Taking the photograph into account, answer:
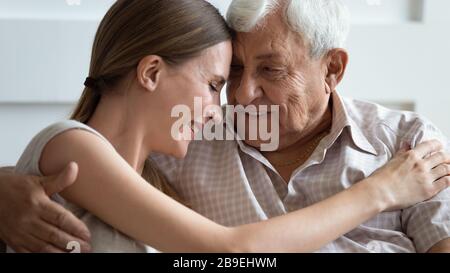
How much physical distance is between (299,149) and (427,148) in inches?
12.7

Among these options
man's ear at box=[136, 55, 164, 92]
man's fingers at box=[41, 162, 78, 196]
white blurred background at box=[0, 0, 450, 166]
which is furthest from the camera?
white blurred background at box=[0, 0, 450, 166]

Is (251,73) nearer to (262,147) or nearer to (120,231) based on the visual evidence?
(262,147)

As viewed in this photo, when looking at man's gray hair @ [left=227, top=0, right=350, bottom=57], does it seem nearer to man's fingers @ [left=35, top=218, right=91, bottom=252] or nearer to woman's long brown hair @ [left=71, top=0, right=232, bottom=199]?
woman's long brown hair @ [left=71, top=0, right=232, bottom=199]

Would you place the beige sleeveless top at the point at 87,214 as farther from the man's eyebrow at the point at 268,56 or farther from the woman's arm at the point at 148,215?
the man's eyebrow at the point at 268,56

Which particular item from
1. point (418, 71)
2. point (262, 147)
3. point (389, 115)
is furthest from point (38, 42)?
point (418, 71)

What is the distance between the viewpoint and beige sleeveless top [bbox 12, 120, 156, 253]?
1.37 metres

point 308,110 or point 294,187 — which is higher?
point 308,110

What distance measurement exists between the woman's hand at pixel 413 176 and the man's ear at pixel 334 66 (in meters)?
0.24

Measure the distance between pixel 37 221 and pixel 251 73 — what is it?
62cm

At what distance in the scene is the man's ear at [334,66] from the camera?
175 centimetres

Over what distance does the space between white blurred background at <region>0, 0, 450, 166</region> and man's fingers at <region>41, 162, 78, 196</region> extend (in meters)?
0.80

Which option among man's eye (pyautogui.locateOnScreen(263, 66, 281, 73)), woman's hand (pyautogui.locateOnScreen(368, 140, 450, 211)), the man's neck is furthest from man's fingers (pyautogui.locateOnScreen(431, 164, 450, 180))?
man's eye (pyautogui.locateOnScreen(263, 66, 281, 73))

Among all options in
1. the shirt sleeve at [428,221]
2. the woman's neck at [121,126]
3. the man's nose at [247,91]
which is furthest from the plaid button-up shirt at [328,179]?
the woman's neck at [121,126]
